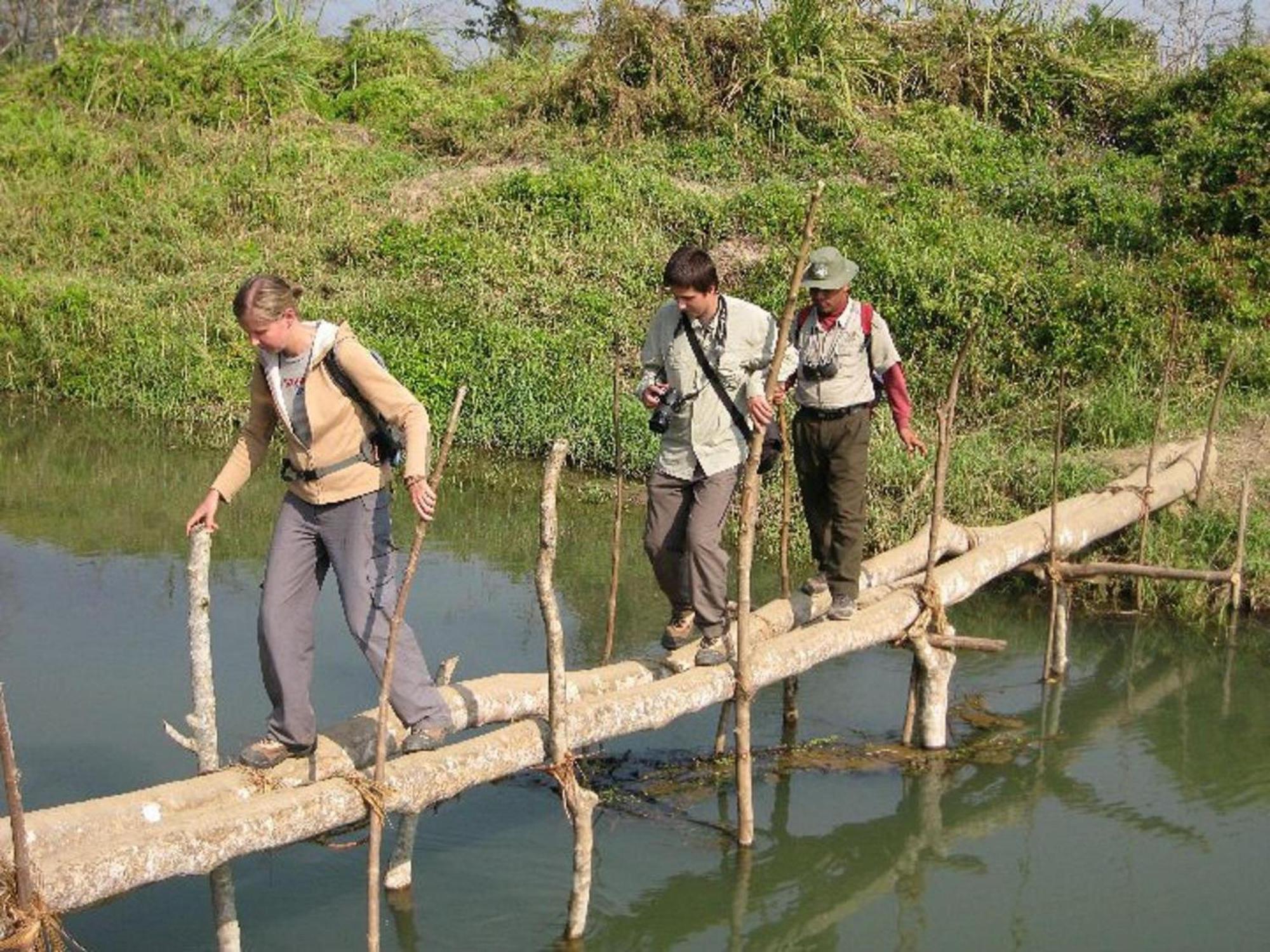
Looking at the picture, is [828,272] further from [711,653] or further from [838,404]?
[711,653]

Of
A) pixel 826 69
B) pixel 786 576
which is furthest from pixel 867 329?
pixel 826 69

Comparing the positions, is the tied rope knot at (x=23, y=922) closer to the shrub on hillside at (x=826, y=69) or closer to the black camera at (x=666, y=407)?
the black camera at (x=666, y=407)

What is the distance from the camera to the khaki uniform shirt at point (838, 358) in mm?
6711

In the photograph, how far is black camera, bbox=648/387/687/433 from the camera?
Answer: 618 centimetres

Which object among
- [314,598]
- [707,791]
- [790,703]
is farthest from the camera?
[790,703]

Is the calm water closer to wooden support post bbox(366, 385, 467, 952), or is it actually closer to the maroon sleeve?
wooden support post bbox(366, 385, 467, 952)

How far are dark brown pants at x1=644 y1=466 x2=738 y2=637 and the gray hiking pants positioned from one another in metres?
1.30

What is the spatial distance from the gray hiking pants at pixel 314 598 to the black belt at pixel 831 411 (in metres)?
2.16

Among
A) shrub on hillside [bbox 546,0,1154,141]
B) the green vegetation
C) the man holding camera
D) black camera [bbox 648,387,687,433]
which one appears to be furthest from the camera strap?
shrub on hillside [bbox 546,0,1154,141]

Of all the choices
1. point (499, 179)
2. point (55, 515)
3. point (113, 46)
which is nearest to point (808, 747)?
point (55, 515)

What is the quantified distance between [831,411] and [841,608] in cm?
79

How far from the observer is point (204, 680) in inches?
189

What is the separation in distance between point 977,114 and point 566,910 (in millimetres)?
13093

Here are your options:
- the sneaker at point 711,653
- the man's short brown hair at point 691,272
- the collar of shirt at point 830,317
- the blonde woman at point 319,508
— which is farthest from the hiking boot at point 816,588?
the blonde woman at point 319,508
